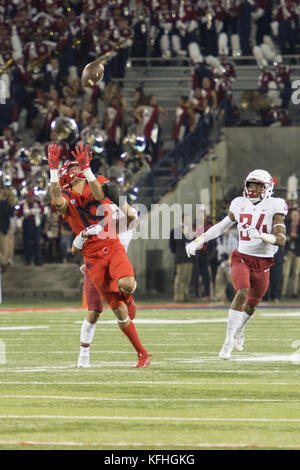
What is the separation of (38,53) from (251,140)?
522 centimetres

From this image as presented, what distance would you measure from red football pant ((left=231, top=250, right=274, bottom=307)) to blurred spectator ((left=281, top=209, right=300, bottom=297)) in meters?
10.8

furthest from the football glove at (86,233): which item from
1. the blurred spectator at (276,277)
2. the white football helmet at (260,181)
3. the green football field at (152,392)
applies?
the blurred spectator at (276,277)

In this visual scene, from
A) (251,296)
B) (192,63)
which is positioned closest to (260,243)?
(251,296)

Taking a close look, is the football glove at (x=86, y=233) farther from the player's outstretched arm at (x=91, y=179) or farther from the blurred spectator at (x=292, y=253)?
the blurred spectator at (x=292, y=253)

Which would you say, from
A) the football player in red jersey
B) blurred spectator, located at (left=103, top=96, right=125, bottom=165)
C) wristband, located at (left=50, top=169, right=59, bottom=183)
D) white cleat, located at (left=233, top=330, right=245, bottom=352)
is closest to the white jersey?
white cleat, located at (left=233, top=330, right=245, bottom=352)

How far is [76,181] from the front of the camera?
11.3 meters

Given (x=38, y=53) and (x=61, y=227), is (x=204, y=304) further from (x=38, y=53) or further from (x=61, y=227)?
(x=38, y=53)

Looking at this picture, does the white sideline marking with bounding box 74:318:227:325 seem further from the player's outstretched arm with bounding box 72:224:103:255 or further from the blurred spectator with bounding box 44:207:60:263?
the blurred spectator with bounding box 44:207:60:263

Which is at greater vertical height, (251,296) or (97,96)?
(97,96)

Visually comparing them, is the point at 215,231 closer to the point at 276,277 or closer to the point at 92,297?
the point at 92,297

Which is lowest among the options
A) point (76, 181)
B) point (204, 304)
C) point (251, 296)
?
point (204, 304)

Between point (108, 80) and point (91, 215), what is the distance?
15583mm

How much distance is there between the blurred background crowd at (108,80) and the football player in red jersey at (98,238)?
9868 millimetres

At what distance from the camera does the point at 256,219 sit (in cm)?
1258
